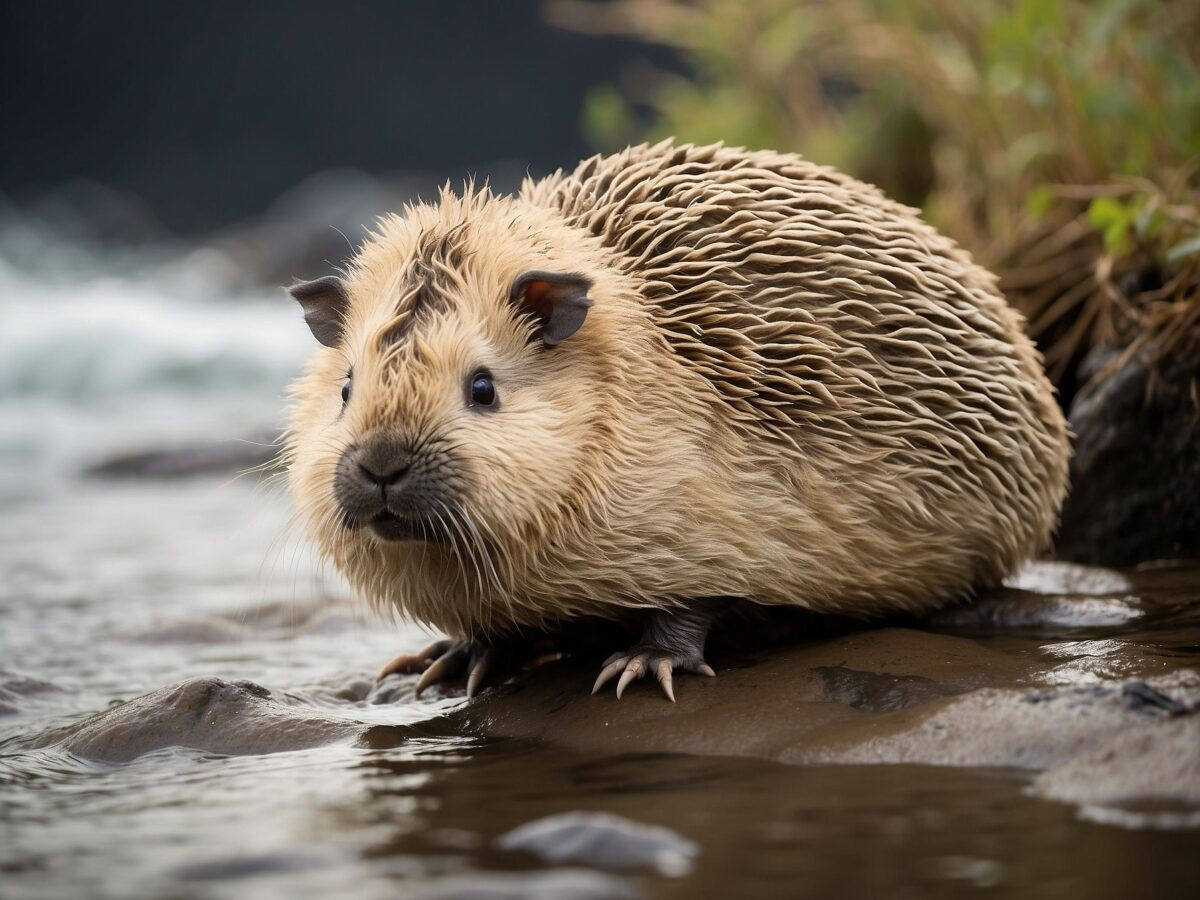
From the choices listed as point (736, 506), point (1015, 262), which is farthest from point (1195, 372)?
point (736, 506)

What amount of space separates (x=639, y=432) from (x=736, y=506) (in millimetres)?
431

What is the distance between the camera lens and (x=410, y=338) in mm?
4914

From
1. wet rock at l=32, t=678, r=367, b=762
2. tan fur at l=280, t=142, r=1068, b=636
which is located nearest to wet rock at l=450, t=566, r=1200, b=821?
tan fur at l=280, t=142, r=1068, b=636

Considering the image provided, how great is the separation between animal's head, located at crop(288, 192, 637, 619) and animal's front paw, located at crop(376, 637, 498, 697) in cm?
55

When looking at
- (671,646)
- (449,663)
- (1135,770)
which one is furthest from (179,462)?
(1135,770)

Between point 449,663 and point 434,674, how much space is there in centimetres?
9

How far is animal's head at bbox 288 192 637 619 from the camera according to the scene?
468cm

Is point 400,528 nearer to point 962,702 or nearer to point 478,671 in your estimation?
point 478,671

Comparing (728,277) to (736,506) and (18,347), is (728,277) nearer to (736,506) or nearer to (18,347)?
(736,506)

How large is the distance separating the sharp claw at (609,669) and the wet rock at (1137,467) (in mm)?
2980

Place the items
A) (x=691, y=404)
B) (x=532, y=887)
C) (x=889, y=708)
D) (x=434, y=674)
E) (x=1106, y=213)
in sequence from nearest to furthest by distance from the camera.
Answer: (x=532, y=887)
(x=889, y=708)
(x=691, y=404)
(x=434, y=674)
(x=1106, y=213)

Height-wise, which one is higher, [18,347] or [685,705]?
[18,347]

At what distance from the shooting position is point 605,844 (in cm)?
329

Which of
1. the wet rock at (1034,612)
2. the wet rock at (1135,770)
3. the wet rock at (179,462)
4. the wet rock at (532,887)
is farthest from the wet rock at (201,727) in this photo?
the wet rock at (179,462)
